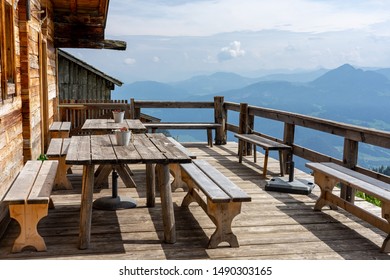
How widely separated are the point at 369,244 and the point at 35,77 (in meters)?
5.41

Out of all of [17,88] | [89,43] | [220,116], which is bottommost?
[220,116]

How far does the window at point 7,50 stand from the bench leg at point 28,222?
1277 mm

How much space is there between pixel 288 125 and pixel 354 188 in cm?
312

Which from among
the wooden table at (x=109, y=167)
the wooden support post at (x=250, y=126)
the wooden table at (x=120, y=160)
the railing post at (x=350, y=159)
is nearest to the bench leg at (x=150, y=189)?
the wooden table at (x=109, y=167)

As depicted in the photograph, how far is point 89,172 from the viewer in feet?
13.3

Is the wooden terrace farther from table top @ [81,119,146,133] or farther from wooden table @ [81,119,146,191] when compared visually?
table top @ [81,119,146,133]

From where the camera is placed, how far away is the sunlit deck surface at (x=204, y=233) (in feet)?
12.7

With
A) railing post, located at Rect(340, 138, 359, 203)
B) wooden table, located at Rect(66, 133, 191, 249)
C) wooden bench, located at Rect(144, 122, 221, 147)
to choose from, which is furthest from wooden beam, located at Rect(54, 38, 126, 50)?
railing post, located at Rect(340, 138, 359, 203)

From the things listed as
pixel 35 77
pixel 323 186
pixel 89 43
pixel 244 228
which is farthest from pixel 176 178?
pixel 89 43

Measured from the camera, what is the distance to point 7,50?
16.7 feet

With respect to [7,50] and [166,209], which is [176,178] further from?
[7,50]

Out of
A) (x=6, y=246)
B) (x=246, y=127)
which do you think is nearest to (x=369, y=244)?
(x=6, y=246)

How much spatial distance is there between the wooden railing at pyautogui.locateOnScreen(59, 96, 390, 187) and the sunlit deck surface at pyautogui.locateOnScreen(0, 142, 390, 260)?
0.78 meters

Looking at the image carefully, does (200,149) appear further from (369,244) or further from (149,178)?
(369,244)
